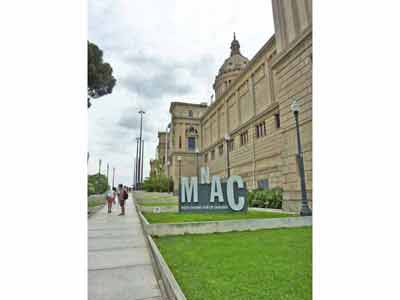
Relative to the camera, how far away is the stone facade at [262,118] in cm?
957

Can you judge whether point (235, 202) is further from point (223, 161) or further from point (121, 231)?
point (223, 161)

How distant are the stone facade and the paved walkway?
6629 millimetres

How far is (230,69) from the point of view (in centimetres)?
3888

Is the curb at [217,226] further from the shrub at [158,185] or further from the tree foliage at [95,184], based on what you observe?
the shrub at [158,185]

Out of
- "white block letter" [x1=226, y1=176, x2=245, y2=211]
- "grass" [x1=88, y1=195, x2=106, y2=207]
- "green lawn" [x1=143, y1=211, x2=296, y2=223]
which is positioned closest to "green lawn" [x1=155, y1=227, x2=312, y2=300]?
"green lawn" [x1=143, y1=211, x2=296, y2=223]

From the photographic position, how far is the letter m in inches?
399

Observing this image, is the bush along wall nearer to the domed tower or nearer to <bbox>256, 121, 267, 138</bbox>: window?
<bbox>256, 121, 267, 138</bbox>: window

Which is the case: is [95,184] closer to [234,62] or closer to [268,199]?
[268,199]

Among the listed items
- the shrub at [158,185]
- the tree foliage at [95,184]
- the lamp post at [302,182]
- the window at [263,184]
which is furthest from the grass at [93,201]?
the shrub at [158,185]

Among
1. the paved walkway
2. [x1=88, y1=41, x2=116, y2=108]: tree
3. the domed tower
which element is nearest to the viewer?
the paved walkway

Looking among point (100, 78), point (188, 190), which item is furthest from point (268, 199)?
point (100, 78)

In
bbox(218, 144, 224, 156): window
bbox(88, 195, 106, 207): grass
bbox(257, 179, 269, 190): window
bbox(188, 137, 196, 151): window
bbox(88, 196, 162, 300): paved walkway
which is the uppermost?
bbox(188, 137, 196, 151): window

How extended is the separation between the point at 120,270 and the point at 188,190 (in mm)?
6510
